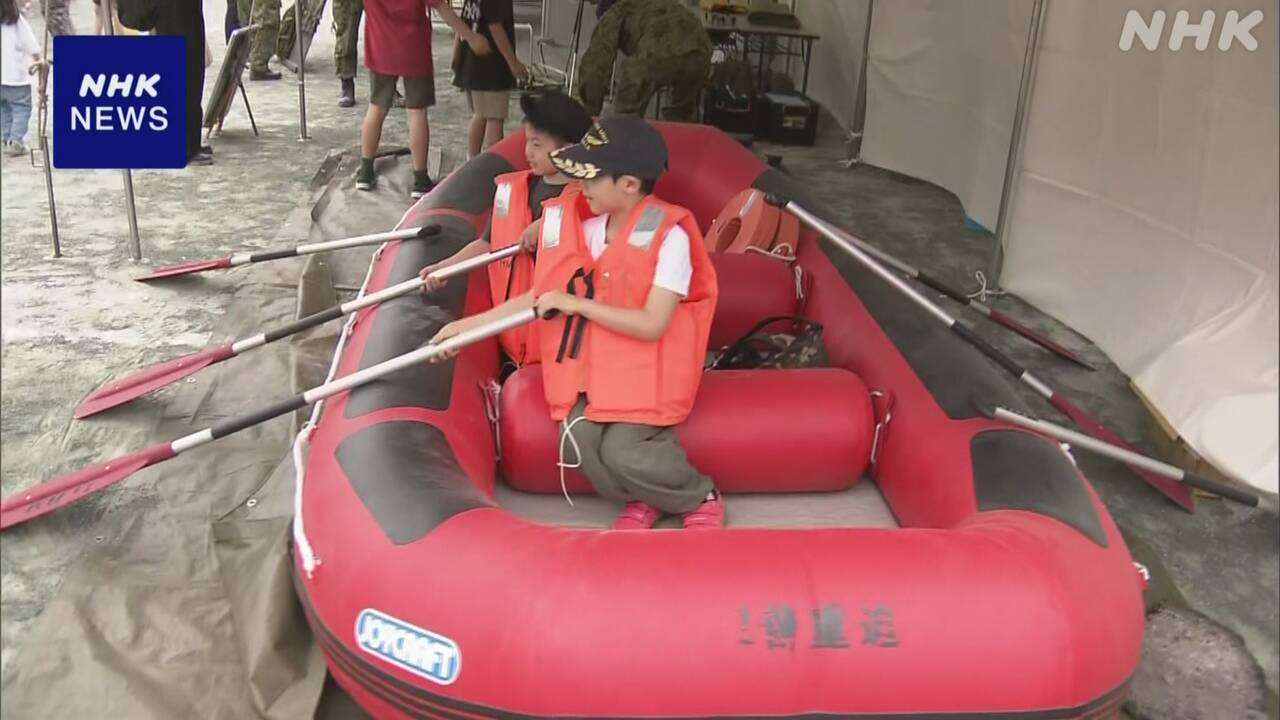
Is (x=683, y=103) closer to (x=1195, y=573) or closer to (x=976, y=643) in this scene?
(x=1195, y=573)

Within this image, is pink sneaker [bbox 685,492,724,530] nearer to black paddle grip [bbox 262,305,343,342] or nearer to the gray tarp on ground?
the gray tarp on ground

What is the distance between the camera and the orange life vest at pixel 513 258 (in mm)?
3326

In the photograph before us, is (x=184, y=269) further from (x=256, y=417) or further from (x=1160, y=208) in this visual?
(x=1160, y=208)

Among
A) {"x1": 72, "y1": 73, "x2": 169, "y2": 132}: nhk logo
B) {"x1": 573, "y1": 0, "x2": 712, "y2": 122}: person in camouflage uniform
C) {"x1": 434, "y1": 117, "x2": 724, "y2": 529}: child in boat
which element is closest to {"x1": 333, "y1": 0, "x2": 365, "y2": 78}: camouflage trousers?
{"x1": 573, "y1": 0, "x2": 712, "y2": 122}: person in camouflage uniform

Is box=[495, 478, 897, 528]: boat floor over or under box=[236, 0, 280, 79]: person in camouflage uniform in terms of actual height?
under

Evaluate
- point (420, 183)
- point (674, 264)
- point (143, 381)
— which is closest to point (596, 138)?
point (674, 264)

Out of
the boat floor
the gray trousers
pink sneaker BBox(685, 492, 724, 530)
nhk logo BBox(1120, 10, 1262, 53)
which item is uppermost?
nhk logo BBox(1120, 10, 1262, 53)

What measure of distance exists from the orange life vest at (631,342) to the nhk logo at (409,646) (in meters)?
0.83

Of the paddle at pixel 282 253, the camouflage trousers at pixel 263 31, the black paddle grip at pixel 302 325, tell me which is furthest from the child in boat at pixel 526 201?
the camouflage trousers at pixel 263 31

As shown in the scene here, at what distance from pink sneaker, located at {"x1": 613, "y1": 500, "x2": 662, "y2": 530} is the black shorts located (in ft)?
11.0

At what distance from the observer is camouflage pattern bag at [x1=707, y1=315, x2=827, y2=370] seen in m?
3.36

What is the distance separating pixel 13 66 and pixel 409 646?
126 centimetres

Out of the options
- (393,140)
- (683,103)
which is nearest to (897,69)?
(683,103)

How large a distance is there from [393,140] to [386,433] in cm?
525
